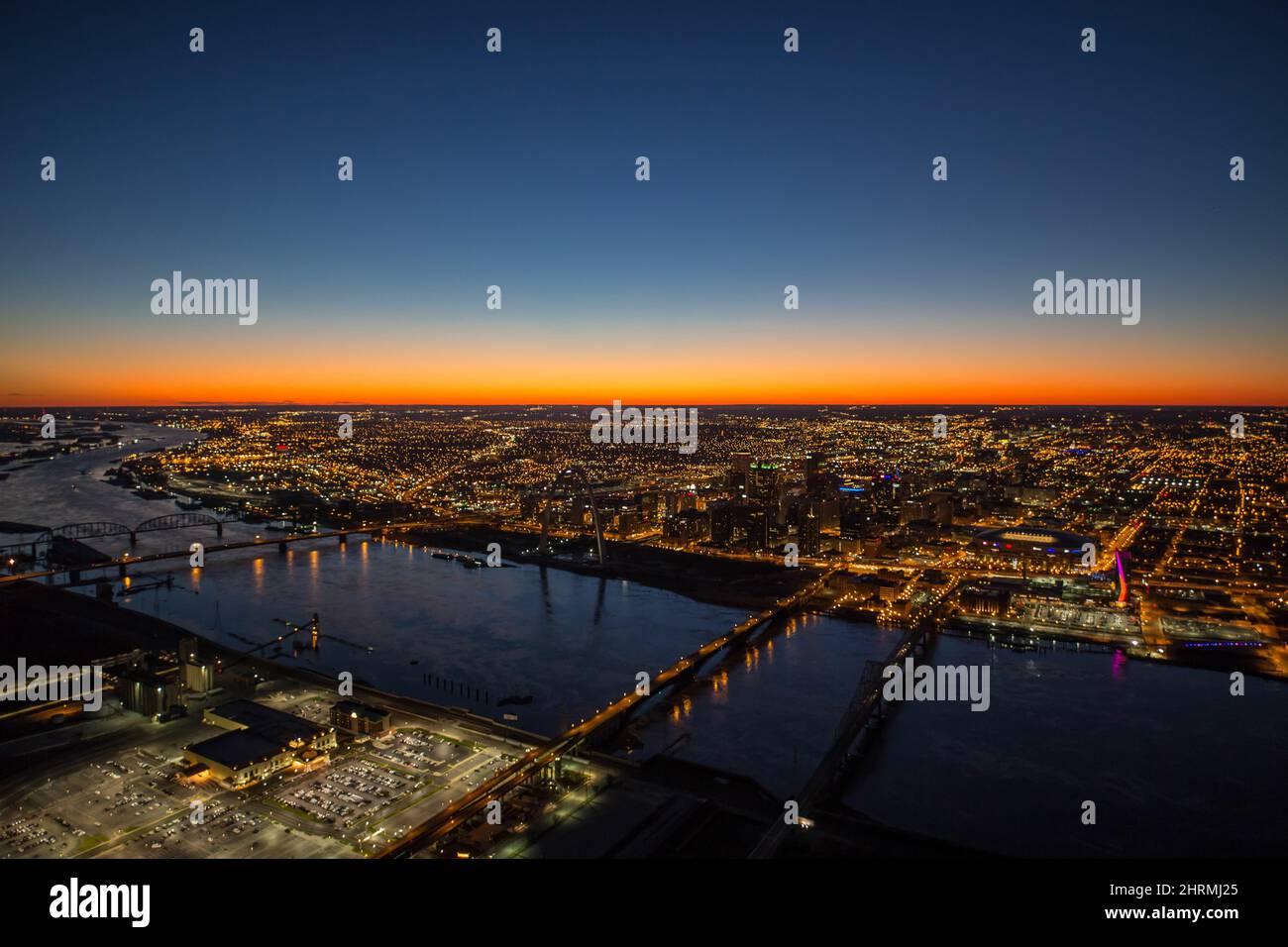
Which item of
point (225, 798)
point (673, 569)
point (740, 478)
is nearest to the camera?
point (225, 798)

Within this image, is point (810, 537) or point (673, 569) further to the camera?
point (810, 537)

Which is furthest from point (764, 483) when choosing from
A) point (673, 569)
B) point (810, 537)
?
point (673, 569)

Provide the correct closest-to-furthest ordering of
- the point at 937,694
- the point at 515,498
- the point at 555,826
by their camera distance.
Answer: the point at 555,826 → the point at 937,694 → the point at 515,498

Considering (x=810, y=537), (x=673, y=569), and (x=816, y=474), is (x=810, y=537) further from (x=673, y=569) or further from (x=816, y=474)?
(x=816, y=474)

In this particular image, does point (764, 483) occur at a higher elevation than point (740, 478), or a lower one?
lower

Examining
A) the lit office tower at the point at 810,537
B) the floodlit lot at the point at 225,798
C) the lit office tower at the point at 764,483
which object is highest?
the lit office tower at the point at 764,483

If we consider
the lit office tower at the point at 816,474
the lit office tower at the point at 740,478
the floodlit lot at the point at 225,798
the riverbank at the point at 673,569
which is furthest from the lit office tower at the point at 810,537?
the floodlit lot at the point at 225,798

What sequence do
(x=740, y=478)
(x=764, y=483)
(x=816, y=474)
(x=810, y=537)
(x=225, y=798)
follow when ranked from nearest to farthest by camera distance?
1. (x=225, y=798)
2. (x=810, y=537)
3. (x=764, y=483)
4. (x=740, y=478)
5. (x=816, y=474)

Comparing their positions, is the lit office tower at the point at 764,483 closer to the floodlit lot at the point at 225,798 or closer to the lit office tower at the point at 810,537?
the lit office tower at the point at 810,537
